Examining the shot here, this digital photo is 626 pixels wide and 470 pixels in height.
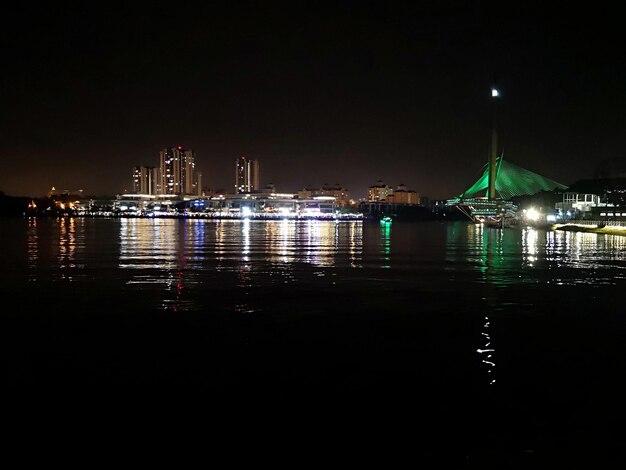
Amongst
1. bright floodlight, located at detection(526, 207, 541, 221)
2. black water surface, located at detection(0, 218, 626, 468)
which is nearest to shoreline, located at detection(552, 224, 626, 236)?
bright floodlight, located at detection(526, 207, 541, 221)

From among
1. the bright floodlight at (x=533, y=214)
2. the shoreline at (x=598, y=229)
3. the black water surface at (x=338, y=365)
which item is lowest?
the black water surface at (x=338, y=365)

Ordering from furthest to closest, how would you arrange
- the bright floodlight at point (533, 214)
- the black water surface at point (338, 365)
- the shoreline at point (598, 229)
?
the bright floodlight at point (533, 214), the shoreline at point (598, 229), the black water surface at point (338, 365)

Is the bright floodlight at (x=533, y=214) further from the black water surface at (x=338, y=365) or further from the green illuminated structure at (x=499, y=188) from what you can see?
the black water surface at (x=338, y=365)

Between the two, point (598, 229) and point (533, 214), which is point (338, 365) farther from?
point (533, 214)

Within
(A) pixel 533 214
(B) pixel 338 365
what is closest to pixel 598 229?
(A) pixel 533 214

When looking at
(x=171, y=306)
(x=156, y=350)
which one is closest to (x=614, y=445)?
(x=156, y=350)

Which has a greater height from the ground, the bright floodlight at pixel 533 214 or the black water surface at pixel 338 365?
the bright floodlight at pixel 533 214

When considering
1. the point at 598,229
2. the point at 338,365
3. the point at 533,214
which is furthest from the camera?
the point at 533,214

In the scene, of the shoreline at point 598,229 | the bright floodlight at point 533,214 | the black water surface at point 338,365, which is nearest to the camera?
the black water surface at point 338,365

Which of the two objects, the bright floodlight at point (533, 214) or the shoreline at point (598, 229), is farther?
the bright floodlight at point (533, 214)

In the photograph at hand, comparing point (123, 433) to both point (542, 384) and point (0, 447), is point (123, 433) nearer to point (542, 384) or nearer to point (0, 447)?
point (0, 447)

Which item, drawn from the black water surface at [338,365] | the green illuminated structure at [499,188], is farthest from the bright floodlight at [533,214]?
the black water surface at [338,365]

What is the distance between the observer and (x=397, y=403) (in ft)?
19.4

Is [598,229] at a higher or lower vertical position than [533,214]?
lower
